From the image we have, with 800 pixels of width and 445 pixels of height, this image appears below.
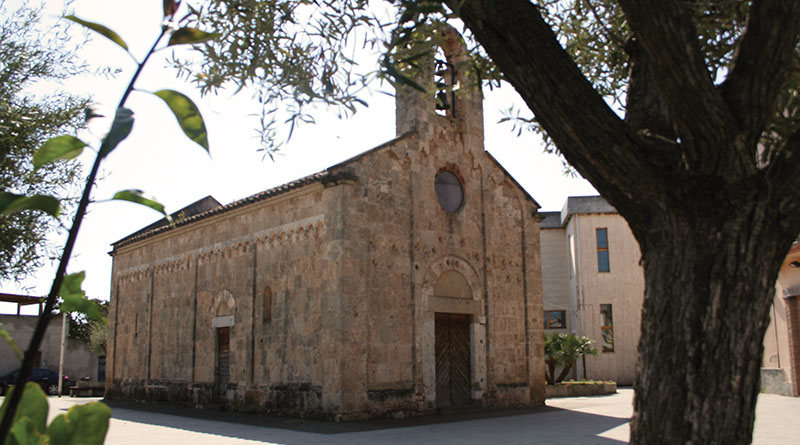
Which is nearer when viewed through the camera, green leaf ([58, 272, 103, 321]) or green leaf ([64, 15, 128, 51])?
green leaf ([64, 15, 128, 51])

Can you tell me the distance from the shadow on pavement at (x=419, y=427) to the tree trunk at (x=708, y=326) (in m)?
7.54

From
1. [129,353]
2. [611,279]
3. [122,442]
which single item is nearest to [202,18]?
[122,442]

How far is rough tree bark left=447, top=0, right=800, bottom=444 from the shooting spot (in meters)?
3.39

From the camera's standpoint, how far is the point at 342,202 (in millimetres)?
14539

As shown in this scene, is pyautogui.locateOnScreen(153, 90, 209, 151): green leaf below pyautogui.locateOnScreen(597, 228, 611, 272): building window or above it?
below

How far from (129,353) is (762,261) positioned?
22.7 metres

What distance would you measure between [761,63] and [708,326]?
1398 millimetres

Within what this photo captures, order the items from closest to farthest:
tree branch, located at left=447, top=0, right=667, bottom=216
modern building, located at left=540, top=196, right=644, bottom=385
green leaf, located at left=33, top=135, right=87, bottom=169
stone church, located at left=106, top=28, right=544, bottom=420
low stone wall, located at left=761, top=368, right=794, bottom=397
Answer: green leaf, located at left=33, top=135, right=87, bottom=169 < tree branch, located at left=447, top=0, right=667, bottom=216 < stone church, located at left=106, top=28, right=544, bottom=420 < low stone wall, located at left=761, top=368, right=794, bottom=397 < modern building, located at left=540, top=196, right=644, bottom=385

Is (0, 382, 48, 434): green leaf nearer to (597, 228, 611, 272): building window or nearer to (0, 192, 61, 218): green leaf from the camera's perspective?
(0, 192, 61, 218): green leaf

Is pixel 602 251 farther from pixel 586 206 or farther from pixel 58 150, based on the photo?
pixel 58 150

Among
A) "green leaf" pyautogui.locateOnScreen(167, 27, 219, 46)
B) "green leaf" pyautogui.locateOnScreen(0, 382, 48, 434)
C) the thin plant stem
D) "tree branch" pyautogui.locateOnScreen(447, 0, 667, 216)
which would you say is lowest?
"green leaf" pyautogui.locateOnScreen(0, 382, 48, 434)

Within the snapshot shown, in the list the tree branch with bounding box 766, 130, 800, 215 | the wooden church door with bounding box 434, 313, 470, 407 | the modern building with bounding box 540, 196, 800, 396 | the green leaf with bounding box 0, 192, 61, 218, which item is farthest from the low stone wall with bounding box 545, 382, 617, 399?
the green leaf with bounding box 0, 192, 61, 218

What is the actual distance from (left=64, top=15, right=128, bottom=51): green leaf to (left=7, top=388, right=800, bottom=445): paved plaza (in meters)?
10.0

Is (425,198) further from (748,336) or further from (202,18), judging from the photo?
(748,336)
